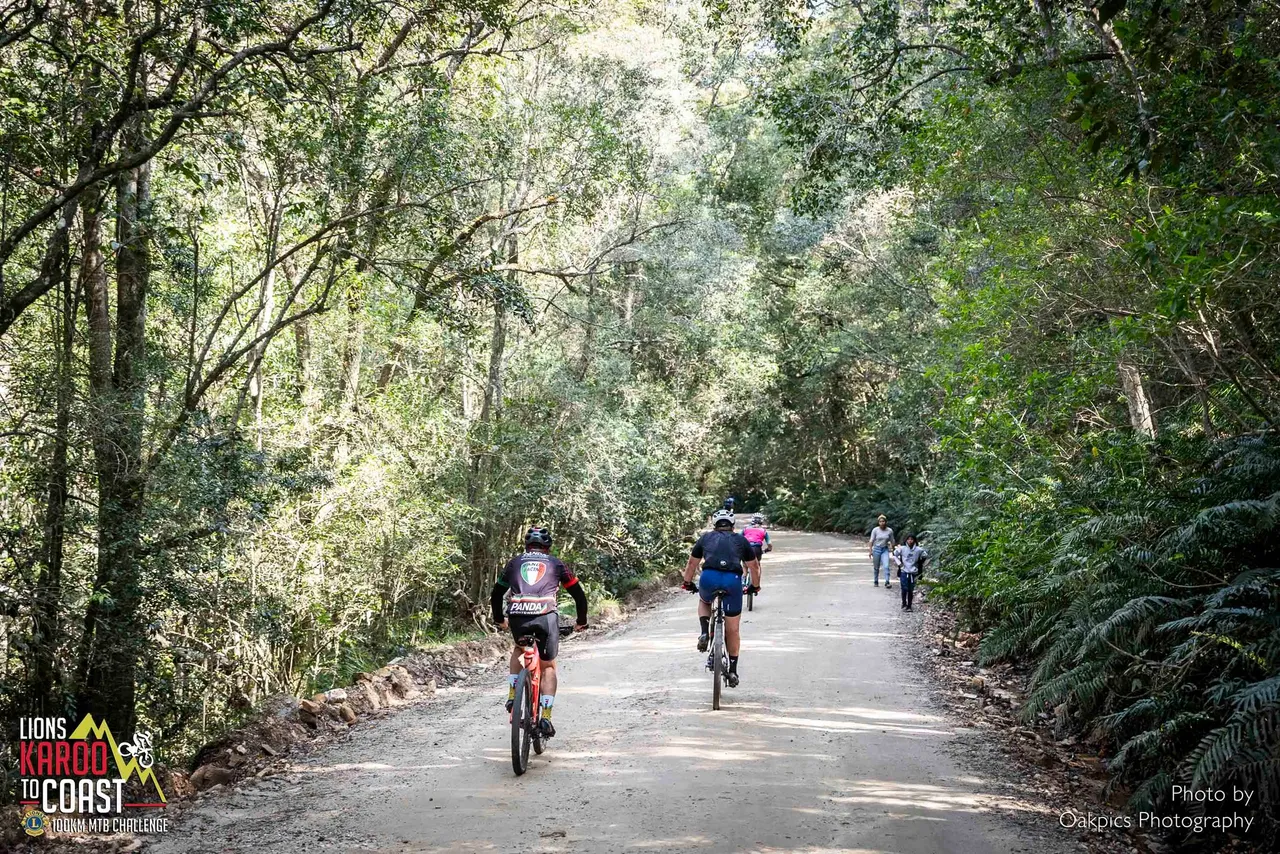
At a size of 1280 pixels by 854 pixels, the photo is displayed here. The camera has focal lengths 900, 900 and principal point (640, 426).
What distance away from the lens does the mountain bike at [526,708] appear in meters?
6.98

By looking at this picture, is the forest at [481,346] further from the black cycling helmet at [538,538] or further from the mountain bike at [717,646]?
the black cycling helmet at [538,538]

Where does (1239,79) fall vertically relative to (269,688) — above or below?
above

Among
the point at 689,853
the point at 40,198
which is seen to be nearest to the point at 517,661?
the point at 689,853

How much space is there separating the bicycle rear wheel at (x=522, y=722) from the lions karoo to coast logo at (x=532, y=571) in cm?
74

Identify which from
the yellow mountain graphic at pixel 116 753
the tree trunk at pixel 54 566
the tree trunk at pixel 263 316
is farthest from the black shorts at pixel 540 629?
the tree trunk at pixel 263 316

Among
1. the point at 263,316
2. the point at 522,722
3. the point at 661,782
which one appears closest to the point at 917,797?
the point at 661,782

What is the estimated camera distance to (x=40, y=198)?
8492 mm

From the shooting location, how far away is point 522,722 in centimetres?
703

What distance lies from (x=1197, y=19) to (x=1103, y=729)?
676 centimetres

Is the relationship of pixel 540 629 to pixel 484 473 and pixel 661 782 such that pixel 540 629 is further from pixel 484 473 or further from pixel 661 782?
pixel 484 473

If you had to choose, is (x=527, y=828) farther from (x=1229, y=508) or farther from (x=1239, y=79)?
(x=1239, y=79)

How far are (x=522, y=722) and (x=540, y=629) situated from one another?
0.75m

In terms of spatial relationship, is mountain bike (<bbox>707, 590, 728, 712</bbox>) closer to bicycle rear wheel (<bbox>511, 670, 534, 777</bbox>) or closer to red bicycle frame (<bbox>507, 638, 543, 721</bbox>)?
red bicycle frame (<bbox>507, 638, 543, 721</bbox>)

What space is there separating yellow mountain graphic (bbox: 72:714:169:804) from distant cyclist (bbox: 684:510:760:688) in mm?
5122
